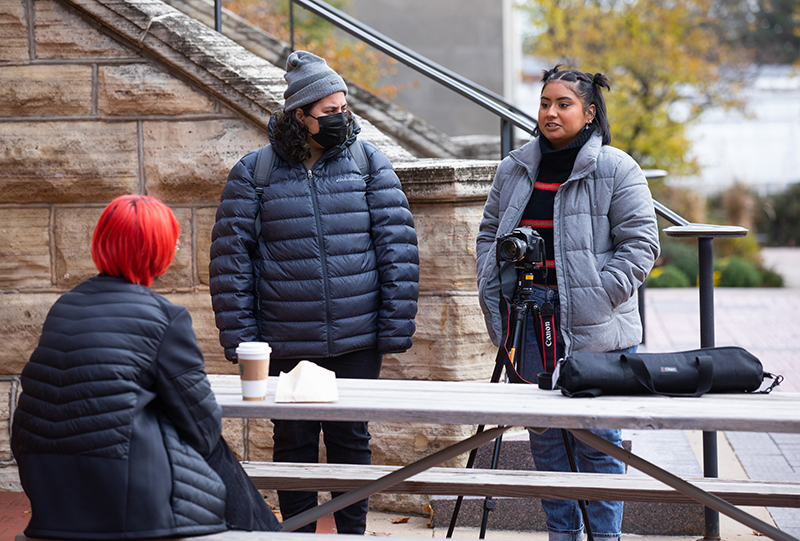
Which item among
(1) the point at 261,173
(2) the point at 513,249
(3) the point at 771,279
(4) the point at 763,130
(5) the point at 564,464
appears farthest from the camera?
(4) the point at 763,130

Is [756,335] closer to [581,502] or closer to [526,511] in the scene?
[526,511]

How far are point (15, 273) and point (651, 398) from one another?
332 centimetres

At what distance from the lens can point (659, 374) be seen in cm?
255

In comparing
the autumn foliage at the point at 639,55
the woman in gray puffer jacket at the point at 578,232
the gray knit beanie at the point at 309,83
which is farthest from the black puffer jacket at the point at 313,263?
the autumn foliage at the point at 639,55

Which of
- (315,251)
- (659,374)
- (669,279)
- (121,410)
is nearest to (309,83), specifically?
(315,251)

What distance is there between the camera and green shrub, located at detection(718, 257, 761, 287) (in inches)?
550

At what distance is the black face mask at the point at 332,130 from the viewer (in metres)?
3.22

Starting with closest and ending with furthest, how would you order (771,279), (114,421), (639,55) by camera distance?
(114,421), (771,279), (639,55)

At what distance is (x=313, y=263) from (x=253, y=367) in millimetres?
811

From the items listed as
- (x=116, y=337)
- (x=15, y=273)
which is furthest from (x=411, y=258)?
(x=15, y=273)

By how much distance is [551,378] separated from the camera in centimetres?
270

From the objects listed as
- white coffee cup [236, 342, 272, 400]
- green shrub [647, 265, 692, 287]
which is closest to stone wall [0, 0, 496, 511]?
white coffee cup [236, 342, 272, 400]

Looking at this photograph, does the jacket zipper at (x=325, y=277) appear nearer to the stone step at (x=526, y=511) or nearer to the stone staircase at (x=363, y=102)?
the stone step at (x=526, y=511)

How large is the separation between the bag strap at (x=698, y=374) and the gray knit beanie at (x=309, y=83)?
151 centimetres
